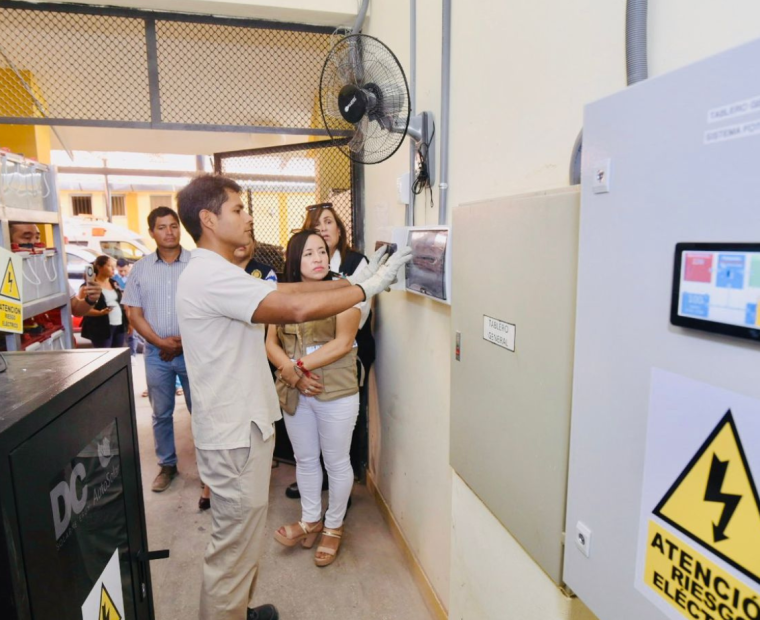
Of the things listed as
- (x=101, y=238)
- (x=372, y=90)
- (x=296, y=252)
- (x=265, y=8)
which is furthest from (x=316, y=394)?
(x=101, y=238)

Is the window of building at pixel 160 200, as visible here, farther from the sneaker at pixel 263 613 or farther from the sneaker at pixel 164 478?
the sneaker at pixel 263 613

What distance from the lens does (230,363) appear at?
5.06 feet

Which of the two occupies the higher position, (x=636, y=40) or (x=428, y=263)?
(x=636, y=40)

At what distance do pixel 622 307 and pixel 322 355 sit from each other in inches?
62.5

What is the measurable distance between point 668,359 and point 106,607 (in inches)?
36.6

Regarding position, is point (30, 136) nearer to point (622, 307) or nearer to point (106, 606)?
point (106, 606)

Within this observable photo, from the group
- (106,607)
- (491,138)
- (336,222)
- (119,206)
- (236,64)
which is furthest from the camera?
(119,206)

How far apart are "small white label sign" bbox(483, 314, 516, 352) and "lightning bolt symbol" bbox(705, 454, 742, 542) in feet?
1.49

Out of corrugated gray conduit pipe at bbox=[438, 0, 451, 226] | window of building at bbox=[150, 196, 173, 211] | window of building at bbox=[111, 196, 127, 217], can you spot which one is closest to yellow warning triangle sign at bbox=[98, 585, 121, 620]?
corrugated gray conduit pipe at bbox=[438, 0, 451, 226]

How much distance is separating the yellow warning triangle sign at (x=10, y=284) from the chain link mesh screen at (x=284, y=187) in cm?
199

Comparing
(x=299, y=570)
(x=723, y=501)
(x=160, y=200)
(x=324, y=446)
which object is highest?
(x=160, y=200)

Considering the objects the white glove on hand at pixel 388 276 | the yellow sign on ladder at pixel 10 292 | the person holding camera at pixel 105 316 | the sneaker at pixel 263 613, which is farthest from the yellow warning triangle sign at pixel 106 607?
the person holding camera at pixel 105 316

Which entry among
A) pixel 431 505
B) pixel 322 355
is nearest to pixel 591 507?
pixel 431 505

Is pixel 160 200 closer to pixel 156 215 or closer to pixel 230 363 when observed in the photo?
pixel 156 215
